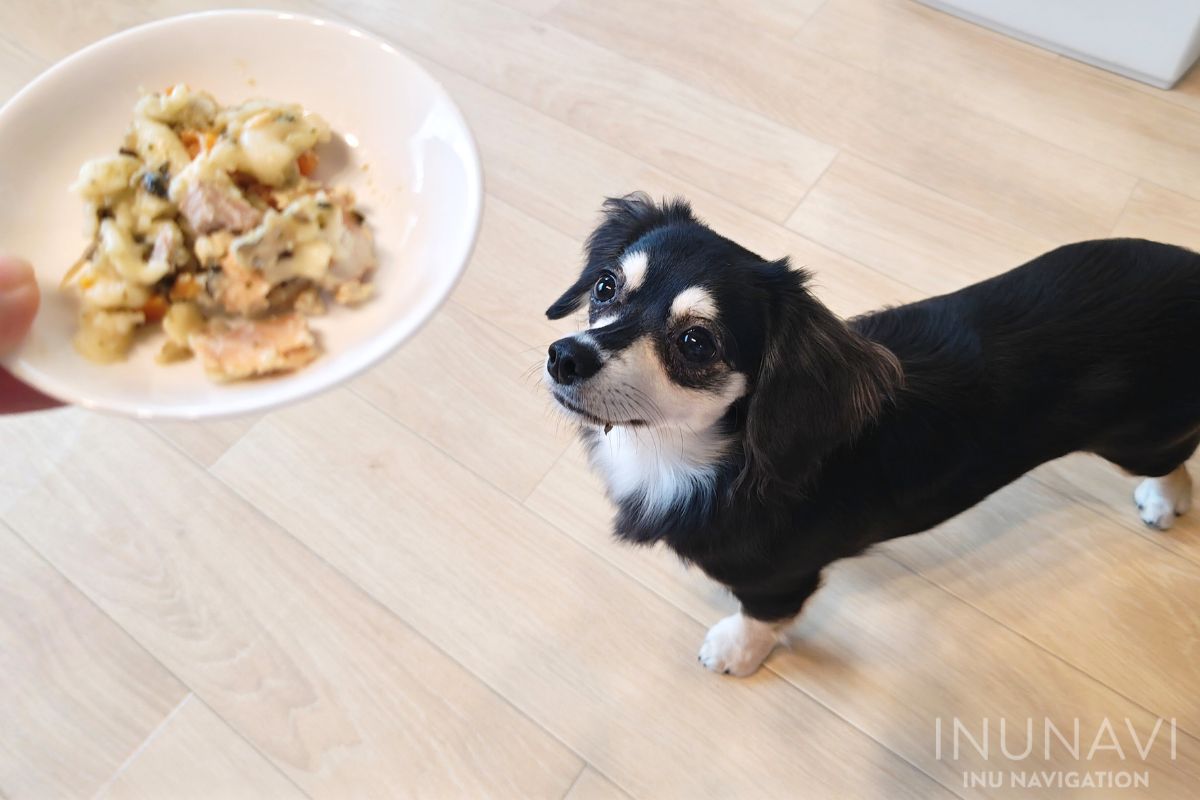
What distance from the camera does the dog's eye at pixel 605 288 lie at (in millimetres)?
1133

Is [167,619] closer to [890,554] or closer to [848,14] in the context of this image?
[890,554]

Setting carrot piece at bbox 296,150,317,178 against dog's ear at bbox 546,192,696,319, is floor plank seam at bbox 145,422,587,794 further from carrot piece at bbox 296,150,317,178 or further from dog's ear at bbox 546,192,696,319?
carrot piece at bbox 296,150,317,178

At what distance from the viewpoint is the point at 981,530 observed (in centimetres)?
153

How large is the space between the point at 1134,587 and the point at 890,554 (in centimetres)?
40

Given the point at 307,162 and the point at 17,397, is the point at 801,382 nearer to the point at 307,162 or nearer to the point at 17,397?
the point at 307,162

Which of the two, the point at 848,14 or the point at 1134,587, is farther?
the point at 848,14

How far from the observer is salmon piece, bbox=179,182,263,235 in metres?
0.89

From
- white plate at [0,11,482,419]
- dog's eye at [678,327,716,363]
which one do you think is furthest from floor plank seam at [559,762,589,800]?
white plate at [0,11,482,419]

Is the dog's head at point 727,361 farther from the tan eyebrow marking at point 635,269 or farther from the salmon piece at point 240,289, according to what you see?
the salmon piece at point 240,289

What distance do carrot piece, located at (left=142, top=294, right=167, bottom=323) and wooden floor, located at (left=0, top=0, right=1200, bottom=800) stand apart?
732 mm

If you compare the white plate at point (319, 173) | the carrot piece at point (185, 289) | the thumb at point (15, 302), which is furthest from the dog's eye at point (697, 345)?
the thumb at point (15, 302)

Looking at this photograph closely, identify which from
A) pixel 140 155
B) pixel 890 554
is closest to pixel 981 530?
pixel 890 554

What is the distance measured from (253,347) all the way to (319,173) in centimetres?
26

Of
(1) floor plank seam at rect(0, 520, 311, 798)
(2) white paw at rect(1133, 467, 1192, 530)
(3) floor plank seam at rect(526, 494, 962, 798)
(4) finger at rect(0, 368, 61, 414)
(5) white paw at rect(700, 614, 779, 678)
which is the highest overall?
(4) finger at rect(0, 368, 61, 414)
